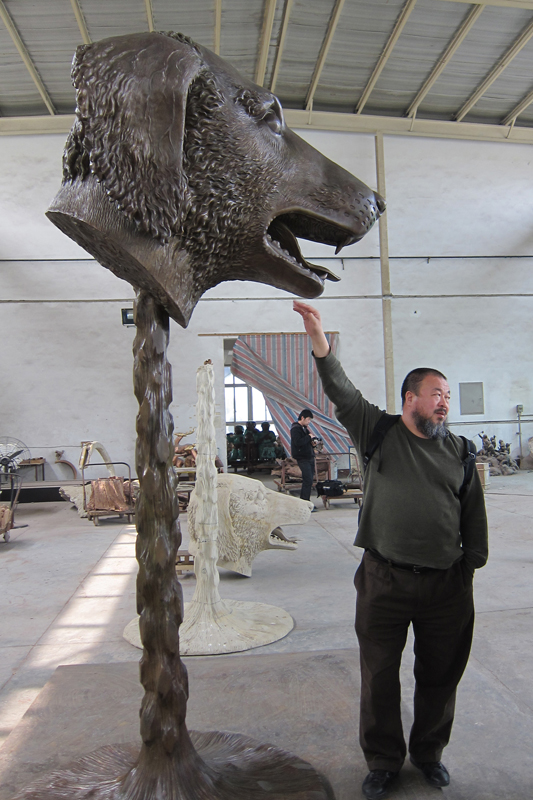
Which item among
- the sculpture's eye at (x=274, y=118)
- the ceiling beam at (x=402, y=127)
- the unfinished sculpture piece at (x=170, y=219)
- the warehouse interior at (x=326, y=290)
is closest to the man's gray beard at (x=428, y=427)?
the unfinished sculpture piece at (x=170, y=219)

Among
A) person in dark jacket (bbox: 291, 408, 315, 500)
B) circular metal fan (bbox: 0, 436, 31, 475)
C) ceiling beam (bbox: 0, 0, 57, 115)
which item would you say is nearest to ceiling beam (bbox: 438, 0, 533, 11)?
person in dark jacket (bbox: 291, 408, 315, 500)

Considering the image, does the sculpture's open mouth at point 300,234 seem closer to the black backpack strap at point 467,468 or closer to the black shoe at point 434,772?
the black backpack strap at point 467,468

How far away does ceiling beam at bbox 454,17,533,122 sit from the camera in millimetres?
8859

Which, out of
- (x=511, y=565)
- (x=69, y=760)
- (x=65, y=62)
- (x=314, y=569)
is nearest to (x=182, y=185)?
(x=69, y=760)

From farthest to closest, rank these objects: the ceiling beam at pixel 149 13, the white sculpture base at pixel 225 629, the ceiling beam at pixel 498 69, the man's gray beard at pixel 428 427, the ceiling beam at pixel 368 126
Answer: the ceiling beam at pixel 368 126 → the ceiling beam at pixel 498 69 → the ceiling beam at pixel 149 13 → the white sculpture base at pixel 225 629 → the man's gray beard at pixel 428 427

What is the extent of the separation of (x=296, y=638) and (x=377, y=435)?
6.92 ft

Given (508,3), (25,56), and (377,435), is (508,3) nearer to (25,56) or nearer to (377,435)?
(25,56)

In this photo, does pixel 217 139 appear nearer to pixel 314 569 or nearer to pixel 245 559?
pixel 245 559

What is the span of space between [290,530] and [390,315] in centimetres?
588

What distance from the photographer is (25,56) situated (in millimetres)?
8617

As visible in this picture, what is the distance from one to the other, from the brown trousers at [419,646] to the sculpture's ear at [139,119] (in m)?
1.42

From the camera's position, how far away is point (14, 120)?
10242mm

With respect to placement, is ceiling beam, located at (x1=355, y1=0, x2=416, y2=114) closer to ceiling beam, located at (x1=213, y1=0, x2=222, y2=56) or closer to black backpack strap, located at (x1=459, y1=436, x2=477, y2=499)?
ceiling beam, located at (x1=213, y1=0, x2=222, y2=56)

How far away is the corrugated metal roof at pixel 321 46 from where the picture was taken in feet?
26.5
